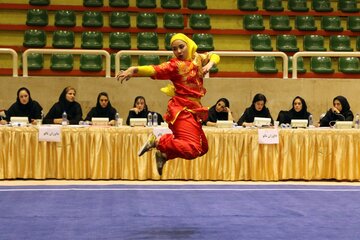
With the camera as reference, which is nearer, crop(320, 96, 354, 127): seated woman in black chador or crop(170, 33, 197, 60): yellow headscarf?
crop(170, 33, 197, 60): yellow headscarf

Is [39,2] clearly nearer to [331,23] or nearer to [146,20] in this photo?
[146,20]

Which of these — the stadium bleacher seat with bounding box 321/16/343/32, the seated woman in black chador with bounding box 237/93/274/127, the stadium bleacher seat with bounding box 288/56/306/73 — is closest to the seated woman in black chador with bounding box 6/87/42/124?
the seated woman in black chador with bounding box 237/93/274/127

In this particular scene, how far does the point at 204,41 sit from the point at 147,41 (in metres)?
1.26

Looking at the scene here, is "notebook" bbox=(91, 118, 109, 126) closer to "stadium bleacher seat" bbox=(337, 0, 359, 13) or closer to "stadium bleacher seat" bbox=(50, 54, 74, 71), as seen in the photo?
"stadium bleacher seat" bbox=(50, 54, 74, 71)

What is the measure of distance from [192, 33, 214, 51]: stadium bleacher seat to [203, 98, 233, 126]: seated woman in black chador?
396 centimetres

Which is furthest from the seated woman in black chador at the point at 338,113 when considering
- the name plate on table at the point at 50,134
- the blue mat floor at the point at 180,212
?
the name plate on table at the point at 50,134

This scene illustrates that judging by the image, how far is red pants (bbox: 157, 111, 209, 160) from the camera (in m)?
5.75

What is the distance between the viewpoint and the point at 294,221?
19.9 ft

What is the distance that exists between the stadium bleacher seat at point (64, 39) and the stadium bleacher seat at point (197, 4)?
2.90 metres

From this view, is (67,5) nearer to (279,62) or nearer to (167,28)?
(167,28)

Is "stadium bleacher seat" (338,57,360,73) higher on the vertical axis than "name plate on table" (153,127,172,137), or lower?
higher

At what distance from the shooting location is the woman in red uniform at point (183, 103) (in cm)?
578

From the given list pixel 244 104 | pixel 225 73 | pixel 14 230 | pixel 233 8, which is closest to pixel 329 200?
pixel 14 230

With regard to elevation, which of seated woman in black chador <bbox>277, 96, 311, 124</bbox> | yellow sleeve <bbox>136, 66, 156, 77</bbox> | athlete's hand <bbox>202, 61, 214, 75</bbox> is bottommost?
seated woman in black chador <bbox>277, 96, 311, 124</bbox>
